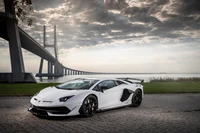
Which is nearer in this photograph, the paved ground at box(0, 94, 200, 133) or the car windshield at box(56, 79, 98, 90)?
the paved ground at box(0, 94, 200, 133)

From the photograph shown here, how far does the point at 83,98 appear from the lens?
6871 mm

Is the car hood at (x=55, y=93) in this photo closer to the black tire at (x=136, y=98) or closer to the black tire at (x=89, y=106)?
the black tire at (x=89, y=106)

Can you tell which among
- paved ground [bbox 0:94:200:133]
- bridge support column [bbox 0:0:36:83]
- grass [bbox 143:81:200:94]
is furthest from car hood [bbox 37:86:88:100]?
bridge support column [bbox 0:0:36:83]

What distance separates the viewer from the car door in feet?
25.0

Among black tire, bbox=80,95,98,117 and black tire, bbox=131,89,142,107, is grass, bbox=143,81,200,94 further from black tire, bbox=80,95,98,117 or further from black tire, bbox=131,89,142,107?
black tire, bbox=80,95,98,117

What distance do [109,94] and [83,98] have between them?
51.4 inches

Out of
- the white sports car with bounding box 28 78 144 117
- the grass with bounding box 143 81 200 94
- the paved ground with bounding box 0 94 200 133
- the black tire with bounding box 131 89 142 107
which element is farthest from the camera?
the grass with bounding box 143 81 200 94

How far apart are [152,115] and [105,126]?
7.49 ft

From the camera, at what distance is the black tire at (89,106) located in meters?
6.85

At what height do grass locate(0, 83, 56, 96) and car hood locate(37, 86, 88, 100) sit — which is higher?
car hood locate(37, 86, 88, 100)

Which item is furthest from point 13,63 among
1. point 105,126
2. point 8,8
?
point 105,126

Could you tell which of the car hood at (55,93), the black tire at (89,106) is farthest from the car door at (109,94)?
the car hood at (55,93)

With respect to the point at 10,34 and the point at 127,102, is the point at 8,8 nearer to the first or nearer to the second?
the point at 10,34

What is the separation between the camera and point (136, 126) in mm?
5938
